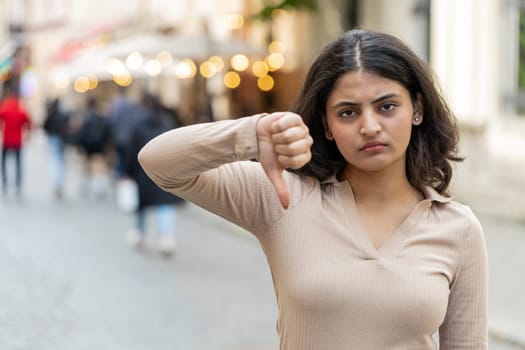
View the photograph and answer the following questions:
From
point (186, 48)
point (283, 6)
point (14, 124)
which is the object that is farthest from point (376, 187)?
point (186, 48)

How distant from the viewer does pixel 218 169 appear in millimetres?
2238

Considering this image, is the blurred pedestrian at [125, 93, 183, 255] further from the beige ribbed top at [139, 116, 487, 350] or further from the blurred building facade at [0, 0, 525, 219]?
the beige ribbed top at [139, 116, 487, 350]

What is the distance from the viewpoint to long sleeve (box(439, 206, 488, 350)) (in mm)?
2223

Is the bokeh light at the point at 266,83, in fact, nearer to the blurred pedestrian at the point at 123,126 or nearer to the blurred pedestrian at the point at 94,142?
the blurred pedestrian at the point at 94,142

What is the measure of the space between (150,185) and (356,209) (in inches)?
329

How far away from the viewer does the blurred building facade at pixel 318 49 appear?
1462cm

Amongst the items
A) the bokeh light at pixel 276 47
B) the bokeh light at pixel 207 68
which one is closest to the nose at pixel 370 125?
the bokeh light at pixel 207 68

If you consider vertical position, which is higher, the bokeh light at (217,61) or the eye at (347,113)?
the eye at (347,113)

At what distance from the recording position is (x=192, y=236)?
40.1 ft

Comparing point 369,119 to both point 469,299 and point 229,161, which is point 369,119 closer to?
point 229,161

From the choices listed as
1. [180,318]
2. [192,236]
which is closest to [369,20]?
[192,236]

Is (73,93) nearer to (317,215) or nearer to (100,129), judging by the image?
(100,129)

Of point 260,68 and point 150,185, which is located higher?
point 260,68

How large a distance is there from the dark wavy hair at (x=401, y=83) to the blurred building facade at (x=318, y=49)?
6091 millimetres
